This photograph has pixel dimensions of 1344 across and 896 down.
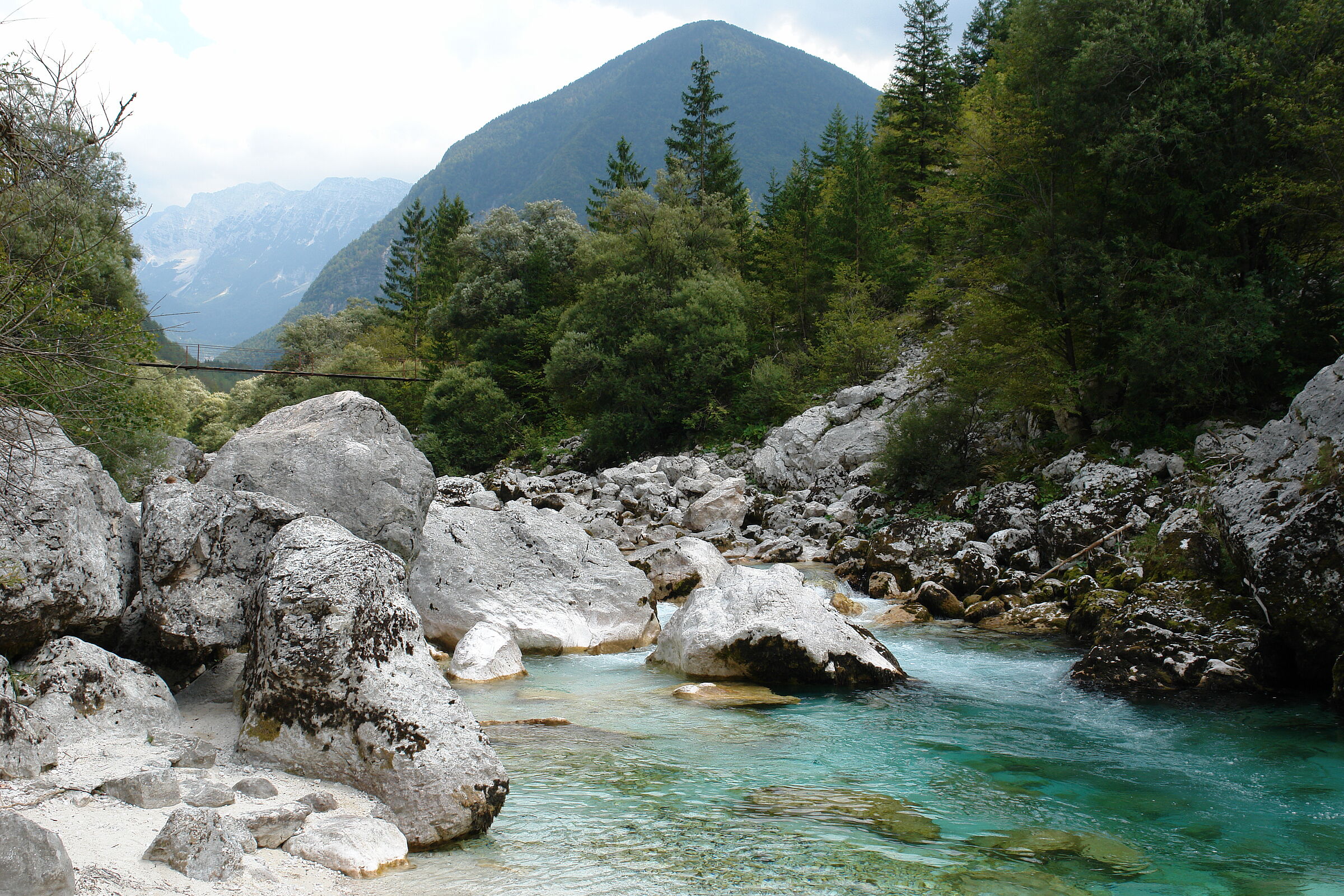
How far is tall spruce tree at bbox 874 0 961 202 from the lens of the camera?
146ft

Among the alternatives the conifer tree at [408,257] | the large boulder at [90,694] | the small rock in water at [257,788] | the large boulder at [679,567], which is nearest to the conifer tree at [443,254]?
the conifer tree at [408,257]

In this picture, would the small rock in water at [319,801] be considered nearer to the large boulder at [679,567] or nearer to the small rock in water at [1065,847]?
the small rock in water at [1065,847]

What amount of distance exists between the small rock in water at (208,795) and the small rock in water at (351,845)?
0.47 metres

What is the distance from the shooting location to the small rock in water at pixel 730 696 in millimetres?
8828

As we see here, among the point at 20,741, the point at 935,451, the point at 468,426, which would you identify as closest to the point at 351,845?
Result: the point at 20,741

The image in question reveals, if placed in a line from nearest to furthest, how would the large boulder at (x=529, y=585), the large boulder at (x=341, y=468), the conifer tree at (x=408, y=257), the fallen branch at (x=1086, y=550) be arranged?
the large boulder at (x=341, y=468) < the large boulder at (x=529, y=585) < the fallen branch at (x=1086, y=550) < the conifer tree at (x=408, y=257)

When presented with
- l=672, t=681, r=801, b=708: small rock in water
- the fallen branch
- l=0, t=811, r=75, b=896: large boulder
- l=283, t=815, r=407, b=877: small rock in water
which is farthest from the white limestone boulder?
the fallen branch

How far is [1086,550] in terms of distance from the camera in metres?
14.7

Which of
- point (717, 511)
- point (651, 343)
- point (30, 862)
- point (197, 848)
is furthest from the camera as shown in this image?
point (651, 343)

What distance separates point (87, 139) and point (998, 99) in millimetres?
21884

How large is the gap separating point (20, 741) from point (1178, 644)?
11.0 m

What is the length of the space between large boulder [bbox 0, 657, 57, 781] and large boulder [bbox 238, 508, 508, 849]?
103 centimetres

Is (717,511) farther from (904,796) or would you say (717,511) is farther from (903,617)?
(904,796)

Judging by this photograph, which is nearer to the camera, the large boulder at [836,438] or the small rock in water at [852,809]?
the small rock in water at [852,809]
